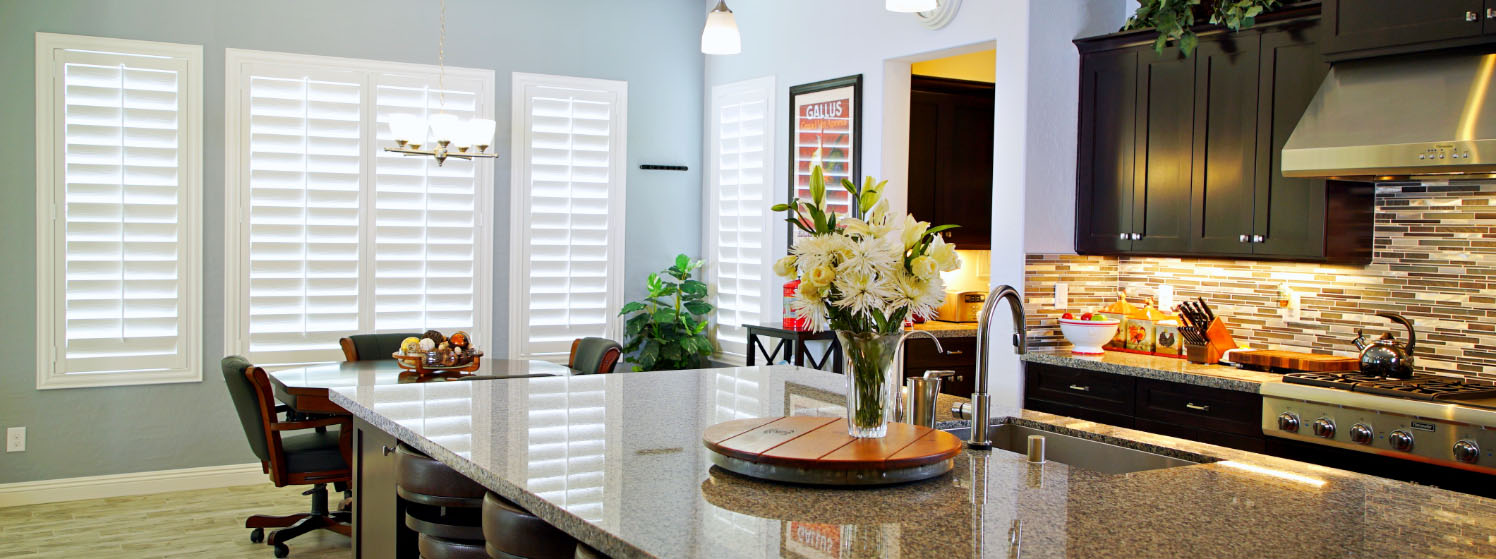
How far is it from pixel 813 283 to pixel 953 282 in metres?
4.40

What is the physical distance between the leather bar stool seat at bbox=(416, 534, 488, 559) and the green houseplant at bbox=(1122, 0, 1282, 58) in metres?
3.43

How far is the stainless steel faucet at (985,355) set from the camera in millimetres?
2381

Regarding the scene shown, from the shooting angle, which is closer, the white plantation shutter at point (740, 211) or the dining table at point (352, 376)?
the dining table at point (352, 376)

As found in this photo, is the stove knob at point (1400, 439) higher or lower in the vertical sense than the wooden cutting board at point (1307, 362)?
lower

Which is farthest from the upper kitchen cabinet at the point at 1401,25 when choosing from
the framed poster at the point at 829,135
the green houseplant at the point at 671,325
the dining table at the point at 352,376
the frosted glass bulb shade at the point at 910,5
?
the green houseplant at the point at 671,325

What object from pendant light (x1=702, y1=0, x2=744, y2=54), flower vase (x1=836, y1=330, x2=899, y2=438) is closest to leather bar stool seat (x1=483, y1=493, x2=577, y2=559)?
flower vase (x1=836, y1=330, x2=899, y2=438)

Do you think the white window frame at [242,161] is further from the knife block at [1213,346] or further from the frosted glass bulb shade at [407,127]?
the knife block at [1213,346]

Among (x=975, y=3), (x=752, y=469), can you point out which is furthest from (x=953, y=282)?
(x=752, y=469)

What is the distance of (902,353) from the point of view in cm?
530

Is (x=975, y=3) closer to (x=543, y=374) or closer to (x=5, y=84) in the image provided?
(x=543, y=374)

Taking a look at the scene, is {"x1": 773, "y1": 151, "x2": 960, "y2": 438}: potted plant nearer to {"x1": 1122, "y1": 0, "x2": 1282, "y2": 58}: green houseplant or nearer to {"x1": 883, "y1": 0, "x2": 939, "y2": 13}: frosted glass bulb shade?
{"x1": 883, "y1": 0, "x2": 939, "y2": 13}: frosted glass bulb shade

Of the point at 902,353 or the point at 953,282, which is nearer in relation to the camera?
the point at 902,353

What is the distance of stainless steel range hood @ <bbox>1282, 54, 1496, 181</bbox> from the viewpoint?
11.6 ft

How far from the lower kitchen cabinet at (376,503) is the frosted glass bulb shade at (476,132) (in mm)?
2099
